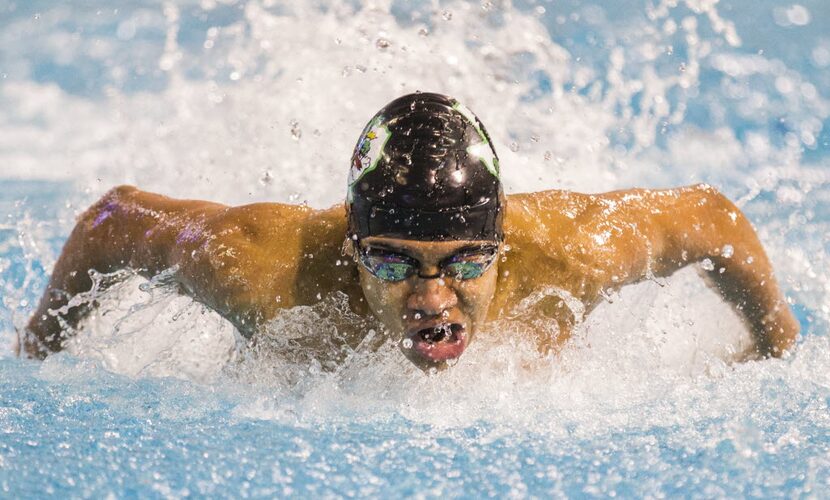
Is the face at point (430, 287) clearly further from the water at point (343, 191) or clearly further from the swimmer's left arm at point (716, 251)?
the swimmer's left arm at point (716, 251)

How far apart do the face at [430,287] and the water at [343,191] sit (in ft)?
0.69

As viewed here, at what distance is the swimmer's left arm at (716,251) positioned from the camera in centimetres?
269

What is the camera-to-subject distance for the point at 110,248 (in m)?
2.74

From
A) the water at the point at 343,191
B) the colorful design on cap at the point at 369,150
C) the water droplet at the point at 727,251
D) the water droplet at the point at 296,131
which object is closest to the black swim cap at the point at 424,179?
the colorful design on cap at the point at 369,150

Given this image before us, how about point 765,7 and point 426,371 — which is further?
point 765,7

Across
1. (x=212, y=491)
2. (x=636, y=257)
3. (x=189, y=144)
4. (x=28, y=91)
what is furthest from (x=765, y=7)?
(x=212, y=491)

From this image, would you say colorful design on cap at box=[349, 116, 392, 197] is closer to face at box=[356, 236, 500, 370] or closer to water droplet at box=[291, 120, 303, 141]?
face at box=[356, 236, 500, 370]

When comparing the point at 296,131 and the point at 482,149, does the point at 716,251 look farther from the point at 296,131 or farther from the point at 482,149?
the point at 296,131

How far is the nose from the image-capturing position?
88.4 inches

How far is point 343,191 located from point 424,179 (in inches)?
75.0

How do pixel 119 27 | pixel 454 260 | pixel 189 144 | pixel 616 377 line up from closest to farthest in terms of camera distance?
pixel 454 260
pixel 616 377
pixel 189 144
pixel 119 27

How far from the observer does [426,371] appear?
2469mm

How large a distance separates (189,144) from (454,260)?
9.38ft

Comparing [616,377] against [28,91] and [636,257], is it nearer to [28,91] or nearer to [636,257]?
[636,257]
